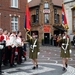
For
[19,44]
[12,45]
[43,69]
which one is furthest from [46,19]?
[43,69]

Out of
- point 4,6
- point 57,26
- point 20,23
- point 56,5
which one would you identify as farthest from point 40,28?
point 4,6

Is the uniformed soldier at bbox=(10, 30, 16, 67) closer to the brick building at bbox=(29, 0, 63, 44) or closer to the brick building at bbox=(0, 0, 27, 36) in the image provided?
the brick building at bbox=(0, 0, 27, 36)

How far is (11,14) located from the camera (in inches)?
1059

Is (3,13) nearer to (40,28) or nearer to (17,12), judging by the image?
(17,12)

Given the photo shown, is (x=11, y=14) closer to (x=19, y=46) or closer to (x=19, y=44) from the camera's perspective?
(x=19, y=46)

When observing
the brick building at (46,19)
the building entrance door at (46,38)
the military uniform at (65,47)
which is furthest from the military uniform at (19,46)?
the brick building at (46,19)

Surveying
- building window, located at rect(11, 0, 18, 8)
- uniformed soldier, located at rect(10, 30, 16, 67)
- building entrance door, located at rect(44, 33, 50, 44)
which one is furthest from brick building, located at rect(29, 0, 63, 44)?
uniformed soldier, located at rect(10, 30, 16, 67)

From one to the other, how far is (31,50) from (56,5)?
30.2 meters

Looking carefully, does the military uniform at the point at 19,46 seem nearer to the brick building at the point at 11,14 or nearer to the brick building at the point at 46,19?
the brick building at the point at 11,14

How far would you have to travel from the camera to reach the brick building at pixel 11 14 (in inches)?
1024

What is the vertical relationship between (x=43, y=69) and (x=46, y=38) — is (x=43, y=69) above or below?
below

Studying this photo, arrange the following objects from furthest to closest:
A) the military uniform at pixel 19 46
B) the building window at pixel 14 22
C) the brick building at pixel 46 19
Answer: the brick building at pixel 46 19, the building window at pixel 14 22, the military uniform at pixel 19 46

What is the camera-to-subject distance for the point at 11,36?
34.0 ft

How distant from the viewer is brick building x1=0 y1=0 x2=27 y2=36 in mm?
26000
